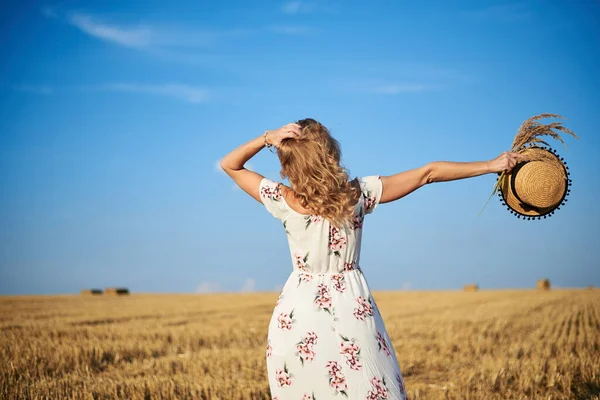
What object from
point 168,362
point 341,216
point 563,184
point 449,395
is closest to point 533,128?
point 563,184

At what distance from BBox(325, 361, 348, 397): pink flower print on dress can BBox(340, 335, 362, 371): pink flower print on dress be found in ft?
0.23

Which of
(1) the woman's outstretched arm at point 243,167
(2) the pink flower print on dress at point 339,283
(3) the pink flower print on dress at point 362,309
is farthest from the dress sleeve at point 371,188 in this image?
(1) the woman's outstretched arm at point 243,167

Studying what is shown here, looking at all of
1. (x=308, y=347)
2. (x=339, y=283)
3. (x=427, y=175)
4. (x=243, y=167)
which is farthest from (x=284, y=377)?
(x=427, y=175)

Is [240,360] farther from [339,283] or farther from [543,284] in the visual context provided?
[543,284]

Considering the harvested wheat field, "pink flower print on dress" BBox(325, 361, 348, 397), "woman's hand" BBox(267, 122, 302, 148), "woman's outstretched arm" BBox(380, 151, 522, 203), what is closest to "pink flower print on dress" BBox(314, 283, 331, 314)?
"pink flower print on dress" BBox(325, 361, 348, 397)

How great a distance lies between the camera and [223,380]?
25.5 ft

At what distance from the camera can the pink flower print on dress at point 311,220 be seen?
3666 millimetres

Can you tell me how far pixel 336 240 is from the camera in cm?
366

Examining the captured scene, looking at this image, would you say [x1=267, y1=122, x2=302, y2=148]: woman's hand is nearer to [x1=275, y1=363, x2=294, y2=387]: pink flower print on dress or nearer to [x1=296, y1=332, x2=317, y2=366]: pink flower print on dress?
[x1=296, y1=332, x2=317, y2=366]: pink flower print on dress

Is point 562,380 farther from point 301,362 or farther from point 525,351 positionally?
point 301,362

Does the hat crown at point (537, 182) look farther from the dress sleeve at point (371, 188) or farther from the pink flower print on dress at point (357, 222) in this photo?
the pink flower print on dress at point (357, 222)

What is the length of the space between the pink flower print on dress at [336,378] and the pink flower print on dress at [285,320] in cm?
30

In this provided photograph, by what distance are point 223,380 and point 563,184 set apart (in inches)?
187

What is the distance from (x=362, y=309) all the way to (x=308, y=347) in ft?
1.23
